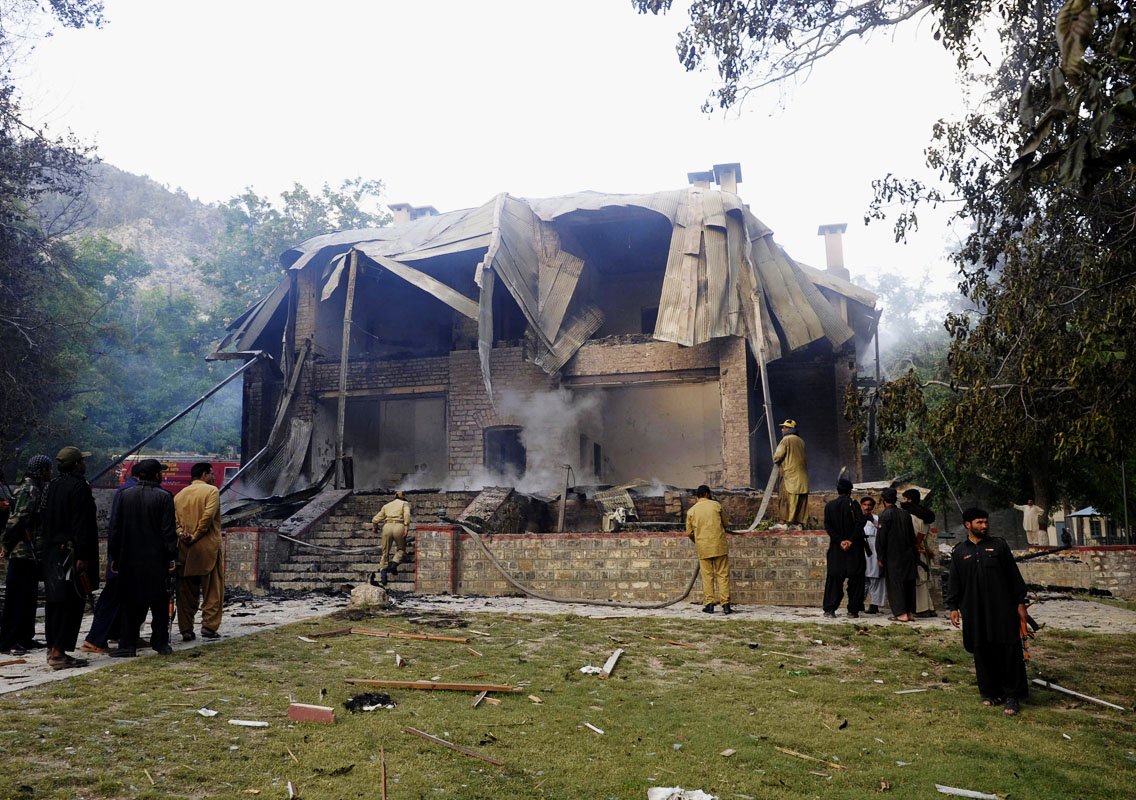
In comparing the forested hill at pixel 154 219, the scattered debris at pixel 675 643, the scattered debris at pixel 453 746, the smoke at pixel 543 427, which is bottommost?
the scattered debris at pixel 675 643

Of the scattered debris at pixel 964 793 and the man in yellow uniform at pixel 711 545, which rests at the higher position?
the man in yellow uniform at pixel 711 545

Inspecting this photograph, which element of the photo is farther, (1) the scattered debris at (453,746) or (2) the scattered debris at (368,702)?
(2) the scattered debris at (368,702)

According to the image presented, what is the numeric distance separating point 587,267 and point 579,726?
55.2ft

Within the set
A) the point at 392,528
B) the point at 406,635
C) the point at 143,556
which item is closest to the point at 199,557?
the point at 143,556

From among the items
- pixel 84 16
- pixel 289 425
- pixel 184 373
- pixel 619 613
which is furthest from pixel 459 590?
pixel 184 373

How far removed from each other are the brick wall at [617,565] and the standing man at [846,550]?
0.87m

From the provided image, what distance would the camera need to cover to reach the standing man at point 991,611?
5746mm

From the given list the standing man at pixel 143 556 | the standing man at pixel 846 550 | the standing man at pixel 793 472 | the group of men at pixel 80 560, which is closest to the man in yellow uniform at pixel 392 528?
the group of men at pixel 80 560

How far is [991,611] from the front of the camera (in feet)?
19.1

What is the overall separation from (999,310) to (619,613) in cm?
576

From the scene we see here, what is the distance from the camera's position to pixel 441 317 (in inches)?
874

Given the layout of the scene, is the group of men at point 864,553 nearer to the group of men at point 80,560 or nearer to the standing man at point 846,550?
the standing man at point 846,550

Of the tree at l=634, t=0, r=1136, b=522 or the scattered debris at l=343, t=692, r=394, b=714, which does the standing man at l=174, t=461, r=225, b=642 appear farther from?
the tree at l=634, t=0, r=1136, b=522

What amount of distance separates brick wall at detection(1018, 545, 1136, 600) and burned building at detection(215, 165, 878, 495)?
5.13 meters
